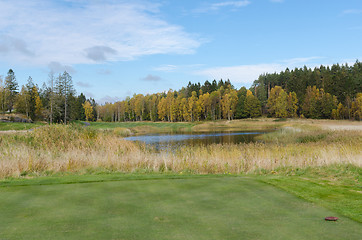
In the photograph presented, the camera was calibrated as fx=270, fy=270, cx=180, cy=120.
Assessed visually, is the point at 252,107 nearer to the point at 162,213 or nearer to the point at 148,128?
the point at 148,128

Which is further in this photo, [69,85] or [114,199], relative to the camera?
[69,85]

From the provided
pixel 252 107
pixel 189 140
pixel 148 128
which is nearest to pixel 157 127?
pixel 148 128

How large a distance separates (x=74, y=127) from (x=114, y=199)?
15513 millimetres

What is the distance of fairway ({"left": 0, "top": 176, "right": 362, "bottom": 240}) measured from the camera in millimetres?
3777

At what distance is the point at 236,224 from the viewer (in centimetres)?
414

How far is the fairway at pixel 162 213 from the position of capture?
3.78m

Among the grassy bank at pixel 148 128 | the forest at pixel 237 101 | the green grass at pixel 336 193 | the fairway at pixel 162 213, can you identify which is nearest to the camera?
the fairway at pixel 162 213

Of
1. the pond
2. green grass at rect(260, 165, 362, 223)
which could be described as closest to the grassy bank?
the pond

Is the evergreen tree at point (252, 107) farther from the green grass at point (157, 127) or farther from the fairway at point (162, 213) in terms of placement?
the fairway at point (162, 213)

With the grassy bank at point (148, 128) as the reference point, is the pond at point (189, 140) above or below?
below

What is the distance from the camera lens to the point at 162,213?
465 cm

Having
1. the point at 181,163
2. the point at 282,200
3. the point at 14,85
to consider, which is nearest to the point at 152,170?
the point at 181,163

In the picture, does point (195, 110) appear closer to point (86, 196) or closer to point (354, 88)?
point (354, 88)

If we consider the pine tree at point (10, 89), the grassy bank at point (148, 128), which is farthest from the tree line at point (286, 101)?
the pine tree at point (10, 89)
